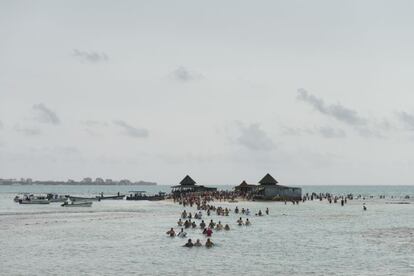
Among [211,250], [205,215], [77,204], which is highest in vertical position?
[77,204]

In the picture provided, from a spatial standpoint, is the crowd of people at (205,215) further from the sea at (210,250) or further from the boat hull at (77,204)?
the boat hull at (77,204)

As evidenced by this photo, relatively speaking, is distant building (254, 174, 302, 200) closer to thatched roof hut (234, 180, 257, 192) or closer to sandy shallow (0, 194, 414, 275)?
thatched roof hut (234, 180, 257, 192)

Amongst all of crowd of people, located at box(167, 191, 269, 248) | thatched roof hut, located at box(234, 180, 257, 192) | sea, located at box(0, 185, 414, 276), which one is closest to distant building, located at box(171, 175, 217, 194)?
crowd of people, located at box(167, 191, 269, 248)

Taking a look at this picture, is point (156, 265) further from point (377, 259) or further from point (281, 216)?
point (281, 216)

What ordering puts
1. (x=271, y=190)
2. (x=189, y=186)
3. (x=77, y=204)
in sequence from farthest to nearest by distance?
1. (x=189, y=186)
2. (x=271, y=190)
3. (x=77, y=204)

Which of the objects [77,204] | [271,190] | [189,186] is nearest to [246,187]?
[271,190]

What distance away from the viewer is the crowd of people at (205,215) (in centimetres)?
5502

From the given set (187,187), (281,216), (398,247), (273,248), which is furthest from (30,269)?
(187,187)

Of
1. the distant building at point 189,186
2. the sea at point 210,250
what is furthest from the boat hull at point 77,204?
the sea at point 210,250

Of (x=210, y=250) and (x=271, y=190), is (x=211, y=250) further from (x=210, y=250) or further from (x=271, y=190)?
(x=271, y=190)

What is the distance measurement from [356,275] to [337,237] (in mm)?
20893

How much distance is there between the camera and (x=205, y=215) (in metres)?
85.9

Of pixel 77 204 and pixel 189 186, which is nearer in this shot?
pixel 77 204

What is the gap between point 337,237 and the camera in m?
56.7
